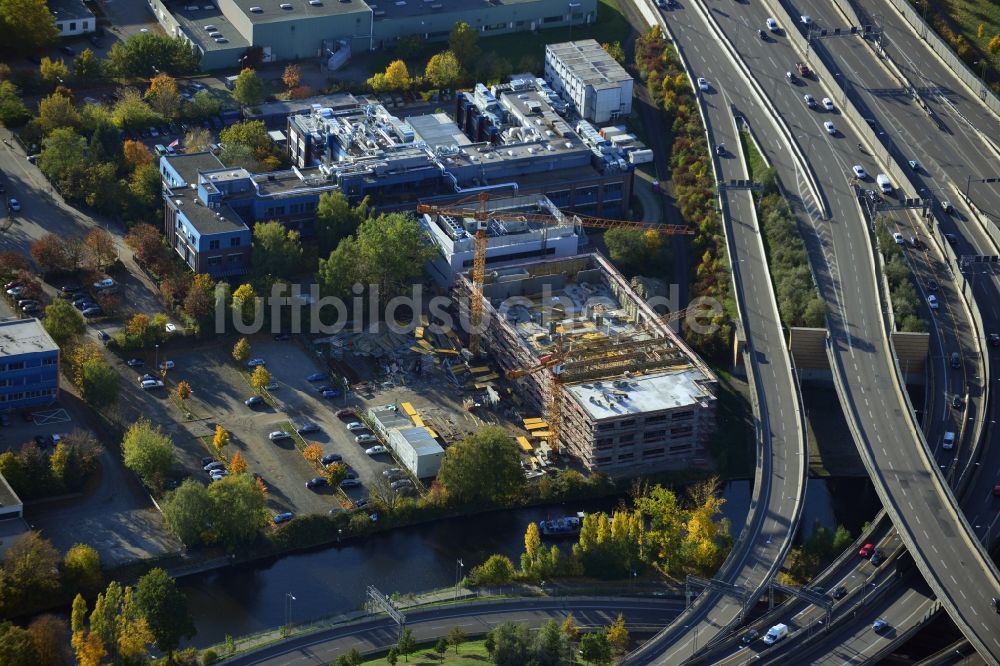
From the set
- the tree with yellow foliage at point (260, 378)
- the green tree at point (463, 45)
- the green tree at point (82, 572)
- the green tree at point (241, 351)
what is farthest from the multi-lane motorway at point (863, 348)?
the green tree at point (82, 572)

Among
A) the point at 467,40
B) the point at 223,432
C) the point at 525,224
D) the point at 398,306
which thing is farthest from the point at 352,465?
the point at 467,40

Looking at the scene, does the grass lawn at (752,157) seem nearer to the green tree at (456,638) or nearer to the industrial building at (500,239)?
the industrial building at (500,239)

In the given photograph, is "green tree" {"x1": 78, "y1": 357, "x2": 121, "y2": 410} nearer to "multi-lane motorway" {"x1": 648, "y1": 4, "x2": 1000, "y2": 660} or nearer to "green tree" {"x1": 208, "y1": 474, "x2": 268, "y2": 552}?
"green tree" {"x1": 208, "y1": 474, "x2": 268, "y2": 552}

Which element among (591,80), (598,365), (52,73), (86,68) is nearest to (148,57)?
(86,68)

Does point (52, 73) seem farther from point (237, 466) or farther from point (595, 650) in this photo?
point (595, 650)

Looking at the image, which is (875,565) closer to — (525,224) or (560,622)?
(560,622)
